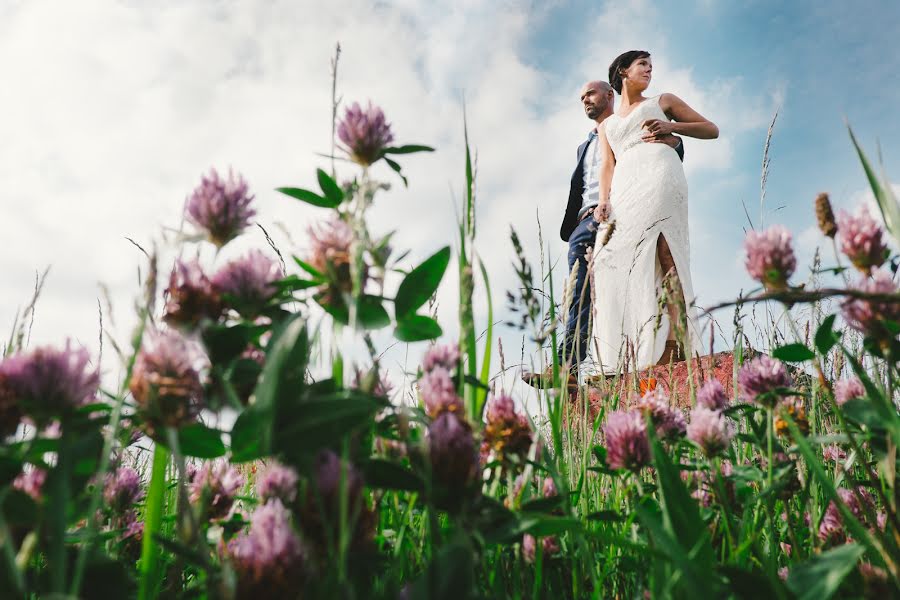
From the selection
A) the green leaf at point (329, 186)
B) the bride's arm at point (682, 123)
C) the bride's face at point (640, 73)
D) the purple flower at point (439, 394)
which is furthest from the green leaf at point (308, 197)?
the bride's face at point (640, 73)

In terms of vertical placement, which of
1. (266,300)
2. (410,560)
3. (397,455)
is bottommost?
(410,560)

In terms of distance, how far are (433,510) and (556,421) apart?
42 centimetres

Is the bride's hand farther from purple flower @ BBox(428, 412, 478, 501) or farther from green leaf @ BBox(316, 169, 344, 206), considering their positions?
purple flower @ BBox(428, 412, 478, 501)

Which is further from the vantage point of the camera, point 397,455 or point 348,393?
point 397,455

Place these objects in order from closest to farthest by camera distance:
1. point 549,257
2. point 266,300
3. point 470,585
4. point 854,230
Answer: point 470,585, point 266,300, point 854,230, point 549,257

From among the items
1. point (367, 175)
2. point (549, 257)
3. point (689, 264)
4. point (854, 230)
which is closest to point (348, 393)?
point (367, 175)

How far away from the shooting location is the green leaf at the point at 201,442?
0.54 metres

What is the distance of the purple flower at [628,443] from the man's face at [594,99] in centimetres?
598

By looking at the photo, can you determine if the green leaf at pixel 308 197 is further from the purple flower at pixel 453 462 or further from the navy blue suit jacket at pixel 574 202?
the navy blue suit jacket at pixel 574 202

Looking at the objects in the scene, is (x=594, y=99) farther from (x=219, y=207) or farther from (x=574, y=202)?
(x=219, y=207)

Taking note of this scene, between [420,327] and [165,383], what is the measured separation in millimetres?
263

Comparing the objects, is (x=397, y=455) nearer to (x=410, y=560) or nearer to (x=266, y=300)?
(x=266, y=300)

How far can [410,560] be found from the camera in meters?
0.80

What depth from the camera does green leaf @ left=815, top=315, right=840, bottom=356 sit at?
711mm
